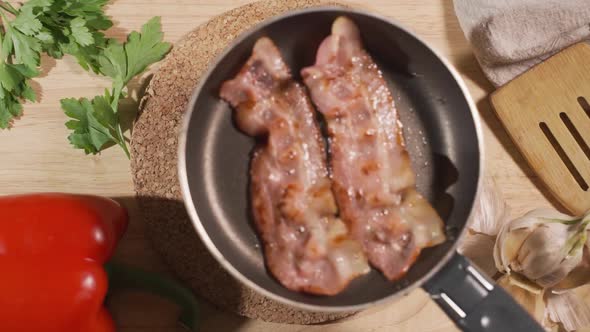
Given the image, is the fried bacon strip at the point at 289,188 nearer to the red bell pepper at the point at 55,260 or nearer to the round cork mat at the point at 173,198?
the round cork mat at the point at 173,198

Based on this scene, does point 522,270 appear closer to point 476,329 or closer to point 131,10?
point 476,329

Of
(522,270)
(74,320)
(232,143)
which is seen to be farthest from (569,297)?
(74,320)

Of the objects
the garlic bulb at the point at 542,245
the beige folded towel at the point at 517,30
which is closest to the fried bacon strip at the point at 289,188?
the garlic bulb at the point at 542,245

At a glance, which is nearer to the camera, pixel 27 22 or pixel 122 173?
pixel 27 22

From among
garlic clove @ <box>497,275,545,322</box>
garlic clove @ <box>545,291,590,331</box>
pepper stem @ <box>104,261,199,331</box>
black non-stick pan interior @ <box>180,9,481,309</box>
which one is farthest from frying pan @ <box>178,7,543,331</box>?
garlic clove @ <box>545,291,590,331</box>

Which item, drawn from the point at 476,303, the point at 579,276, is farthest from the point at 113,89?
the point at 579,276

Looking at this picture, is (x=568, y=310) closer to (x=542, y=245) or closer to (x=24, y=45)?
(x=542, y=245)

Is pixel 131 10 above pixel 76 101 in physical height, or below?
above

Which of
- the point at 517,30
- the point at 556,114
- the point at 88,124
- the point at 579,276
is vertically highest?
the point at 517,30
